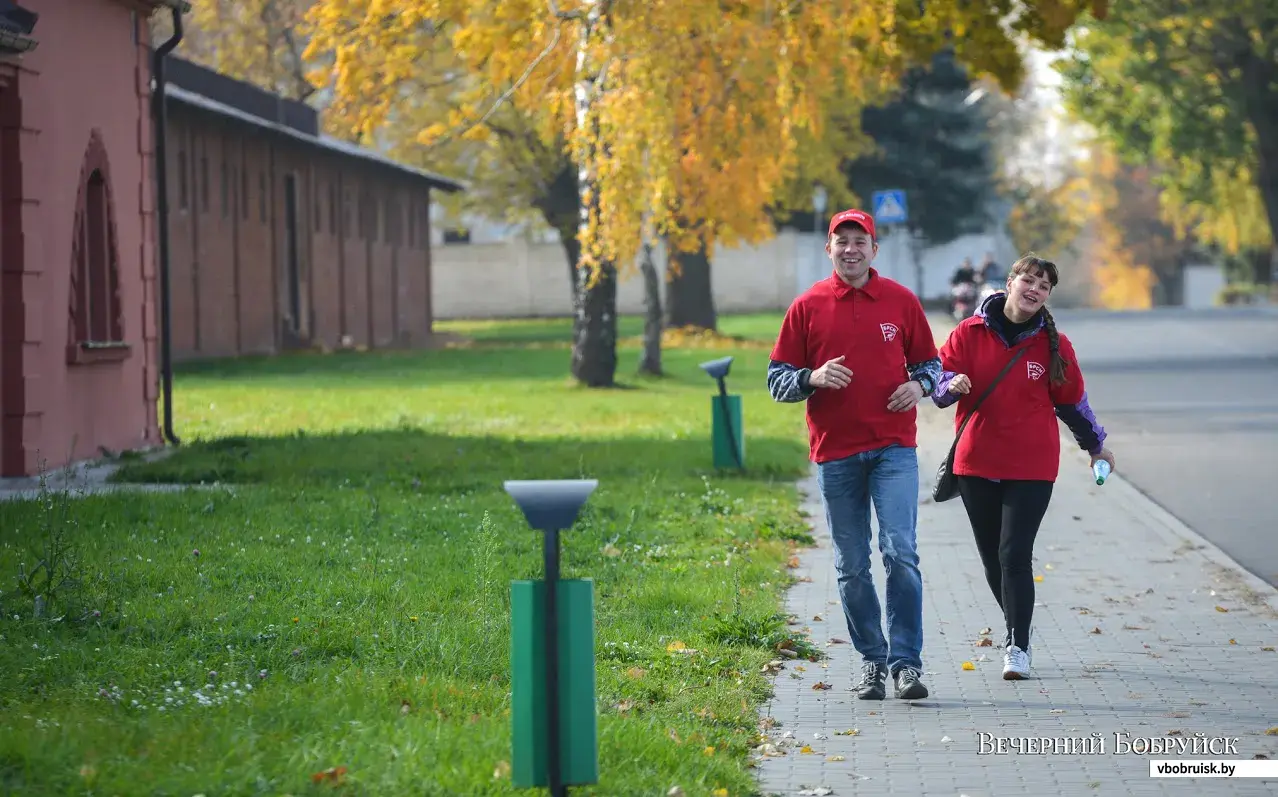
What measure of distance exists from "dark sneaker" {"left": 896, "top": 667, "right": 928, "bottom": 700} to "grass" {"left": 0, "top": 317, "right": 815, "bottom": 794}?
Answer: 0.55 m

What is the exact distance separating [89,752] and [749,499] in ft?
28.3

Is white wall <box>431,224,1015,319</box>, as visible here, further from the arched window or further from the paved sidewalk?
the paved sidewalk

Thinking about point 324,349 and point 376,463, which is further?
point 324,349

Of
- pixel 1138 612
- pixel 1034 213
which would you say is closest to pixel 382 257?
pixel 1138 612

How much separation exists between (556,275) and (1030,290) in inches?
2227

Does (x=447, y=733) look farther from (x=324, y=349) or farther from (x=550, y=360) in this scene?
(x=324, y=349)

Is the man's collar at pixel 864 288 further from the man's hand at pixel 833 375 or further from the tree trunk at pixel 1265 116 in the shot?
the tree trunk at pixel 1265 116

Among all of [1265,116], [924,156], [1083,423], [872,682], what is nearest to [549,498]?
[872,682]

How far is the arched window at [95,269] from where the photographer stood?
1648 centimetres

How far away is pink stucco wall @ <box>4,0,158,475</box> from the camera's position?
15.1 m

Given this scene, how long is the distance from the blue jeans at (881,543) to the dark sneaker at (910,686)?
0.18 ft

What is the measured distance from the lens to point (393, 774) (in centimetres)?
575

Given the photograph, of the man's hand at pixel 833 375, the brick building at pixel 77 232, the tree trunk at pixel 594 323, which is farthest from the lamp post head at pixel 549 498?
the tree trunk at pixel 594 323

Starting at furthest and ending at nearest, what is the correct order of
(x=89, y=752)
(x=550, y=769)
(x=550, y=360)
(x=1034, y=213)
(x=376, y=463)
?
(x=1034, y=213) < (x=550, y=360) < (x=376, y=463) < (x=89, y=752) < (x=550, y=769)
